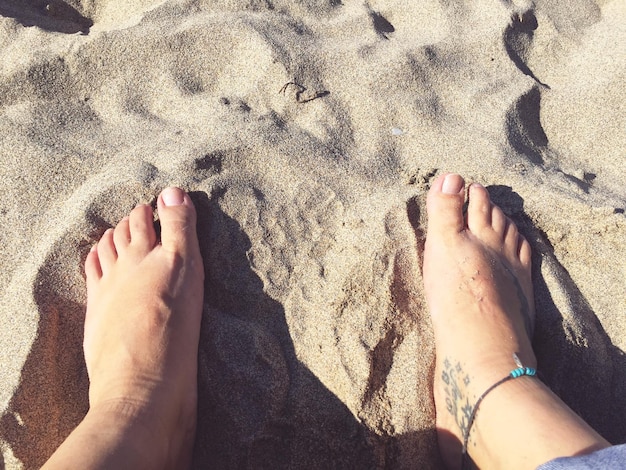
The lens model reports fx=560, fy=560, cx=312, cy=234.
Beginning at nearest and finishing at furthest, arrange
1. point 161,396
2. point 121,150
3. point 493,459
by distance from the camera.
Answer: point 493,459
point 161,396
point 121,150

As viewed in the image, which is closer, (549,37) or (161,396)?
(161,396)

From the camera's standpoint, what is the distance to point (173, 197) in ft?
5.36

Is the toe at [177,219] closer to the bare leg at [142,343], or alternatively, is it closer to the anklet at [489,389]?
the bare leg at [142,343]

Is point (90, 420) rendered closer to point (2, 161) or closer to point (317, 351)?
point (317, 351)

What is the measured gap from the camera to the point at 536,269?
66.6 inches

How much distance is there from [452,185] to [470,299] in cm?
34

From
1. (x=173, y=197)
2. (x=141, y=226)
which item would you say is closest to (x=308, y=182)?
(x=173, y=197)

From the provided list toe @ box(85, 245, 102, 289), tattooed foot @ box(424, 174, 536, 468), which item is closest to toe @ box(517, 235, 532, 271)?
tattooed foot @ box(424, 174, 536, 468)

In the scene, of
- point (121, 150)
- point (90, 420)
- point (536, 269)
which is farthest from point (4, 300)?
point (536, 269)

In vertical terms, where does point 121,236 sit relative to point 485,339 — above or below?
below

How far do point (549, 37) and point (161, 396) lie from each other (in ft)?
5.98

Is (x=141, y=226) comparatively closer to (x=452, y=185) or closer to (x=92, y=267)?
(x=92, y=267)

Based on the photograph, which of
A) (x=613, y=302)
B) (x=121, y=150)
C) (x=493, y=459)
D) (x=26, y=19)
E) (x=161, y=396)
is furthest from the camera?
(x=26, y=19)

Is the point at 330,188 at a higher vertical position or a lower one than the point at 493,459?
higher
